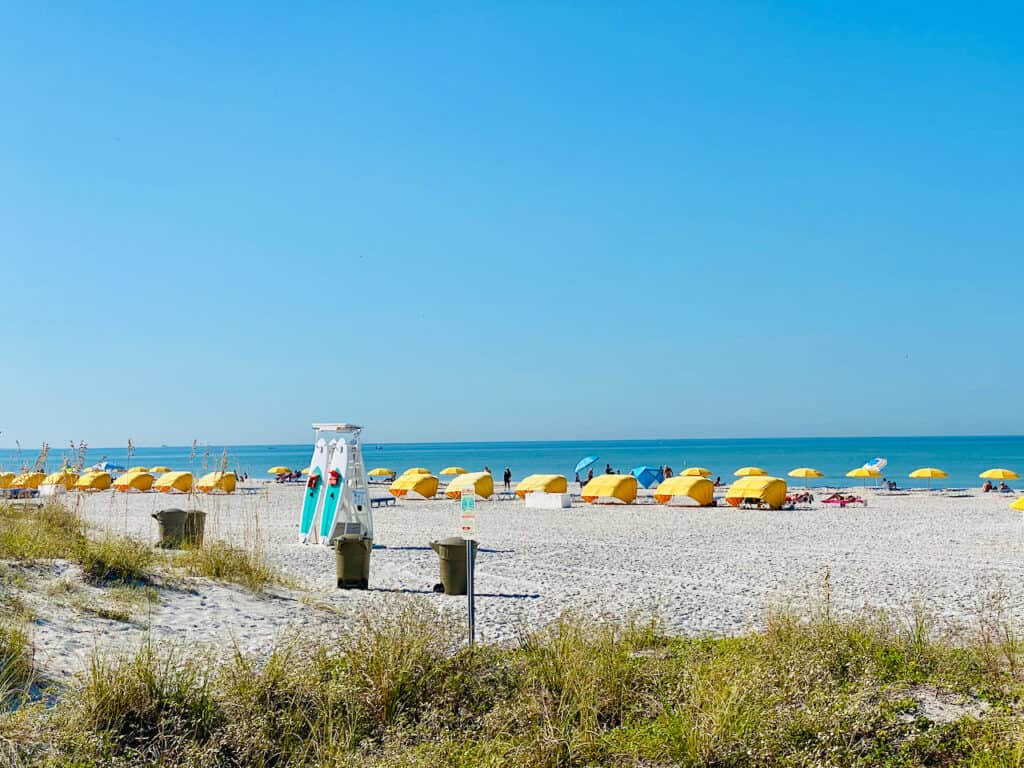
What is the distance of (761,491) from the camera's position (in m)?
29.8

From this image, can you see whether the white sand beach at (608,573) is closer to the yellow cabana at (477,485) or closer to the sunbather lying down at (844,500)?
the yellow cabana at (477,485)

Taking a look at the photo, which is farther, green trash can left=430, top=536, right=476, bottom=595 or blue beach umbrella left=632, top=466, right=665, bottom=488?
blue beach umbrella left=632, top=466, right=665, bottom=488

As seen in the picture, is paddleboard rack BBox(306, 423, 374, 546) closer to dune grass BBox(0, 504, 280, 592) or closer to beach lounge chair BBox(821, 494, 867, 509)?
dune grass BBox(0, 504, 280, 592)

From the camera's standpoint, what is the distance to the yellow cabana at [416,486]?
114 feet

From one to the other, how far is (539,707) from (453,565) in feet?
19.1

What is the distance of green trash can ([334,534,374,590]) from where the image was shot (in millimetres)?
11047

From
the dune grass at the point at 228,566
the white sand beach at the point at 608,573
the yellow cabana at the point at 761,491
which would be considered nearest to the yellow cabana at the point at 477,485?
the white sand beach at the point at 608,573

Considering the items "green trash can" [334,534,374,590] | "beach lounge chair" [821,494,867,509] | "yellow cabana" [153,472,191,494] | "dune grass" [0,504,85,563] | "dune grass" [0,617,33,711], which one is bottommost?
"beach lounge chair" [821,494,867,509]

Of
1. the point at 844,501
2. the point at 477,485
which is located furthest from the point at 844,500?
the point at 477,485

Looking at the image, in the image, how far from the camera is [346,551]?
11094mm

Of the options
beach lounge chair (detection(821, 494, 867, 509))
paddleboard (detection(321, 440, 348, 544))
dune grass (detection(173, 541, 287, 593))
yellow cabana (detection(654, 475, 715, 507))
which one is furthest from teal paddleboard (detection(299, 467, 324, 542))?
beach lounge chair (detection(821, 494, 867, 509))

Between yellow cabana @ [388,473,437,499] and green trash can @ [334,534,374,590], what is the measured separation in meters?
23.3

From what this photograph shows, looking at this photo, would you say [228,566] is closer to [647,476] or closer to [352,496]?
[352,496]

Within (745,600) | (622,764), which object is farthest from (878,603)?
(622,764)
